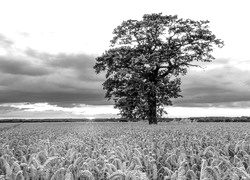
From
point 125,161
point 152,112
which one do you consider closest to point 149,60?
point 152,112

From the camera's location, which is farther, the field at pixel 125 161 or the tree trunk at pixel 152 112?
the tree trunk at pixel 152 112

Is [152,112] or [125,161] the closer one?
[125,161]

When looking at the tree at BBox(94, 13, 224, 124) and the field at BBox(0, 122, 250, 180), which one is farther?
the tree at BBox(94, 13, 224, 124)

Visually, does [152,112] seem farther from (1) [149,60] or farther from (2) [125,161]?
(2) [125,161]

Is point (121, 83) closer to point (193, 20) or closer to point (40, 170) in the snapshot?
point (193, 20)

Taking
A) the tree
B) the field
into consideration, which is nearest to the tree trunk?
the tree

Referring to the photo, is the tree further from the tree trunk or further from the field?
the field

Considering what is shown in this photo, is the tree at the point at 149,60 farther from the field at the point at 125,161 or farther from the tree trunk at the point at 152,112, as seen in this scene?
the field at the point at 125,161

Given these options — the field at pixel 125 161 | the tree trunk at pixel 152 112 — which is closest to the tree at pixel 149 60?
the tree trunk at pixel 152 112

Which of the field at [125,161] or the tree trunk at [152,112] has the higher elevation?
the tree trunk at [152,112]

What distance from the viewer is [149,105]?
141ft

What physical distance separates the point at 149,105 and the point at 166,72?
5.29 meters

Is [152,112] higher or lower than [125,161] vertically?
higher

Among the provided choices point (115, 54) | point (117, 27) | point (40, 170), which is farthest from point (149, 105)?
point (40, 170)
